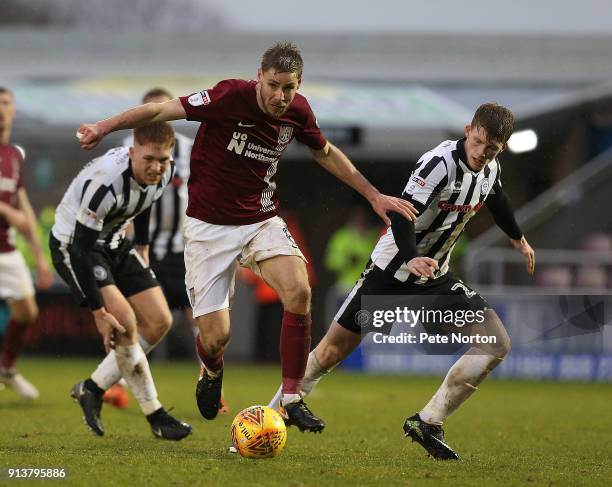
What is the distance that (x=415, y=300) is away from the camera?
7531 mm

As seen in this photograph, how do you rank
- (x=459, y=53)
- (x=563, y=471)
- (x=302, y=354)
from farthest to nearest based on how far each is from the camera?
(x=459, y=53)
(x=302, y=354)
(x=563, y=471)

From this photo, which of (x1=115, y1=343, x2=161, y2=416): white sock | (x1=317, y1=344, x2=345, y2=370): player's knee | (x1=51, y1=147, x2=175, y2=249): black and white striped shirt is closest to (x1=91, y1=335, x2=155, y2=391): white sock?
(x1=115, y1=343, x2=161, y2=416): white sock

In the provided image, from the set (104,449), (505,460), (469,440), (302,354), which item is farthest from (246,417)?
(469,440)

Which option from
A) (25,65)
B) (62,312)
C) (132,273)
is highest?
(25,65)

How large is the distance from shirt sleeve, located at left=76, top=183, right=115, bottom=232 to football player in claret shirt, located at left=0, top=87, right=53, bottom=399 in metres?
2.83

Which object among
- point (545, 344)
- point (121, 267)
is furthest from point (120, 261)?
point (545, 344)

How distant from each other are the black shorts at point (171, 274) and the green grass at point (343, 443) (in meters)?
0.99

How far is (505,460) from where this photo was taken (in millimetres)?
6945

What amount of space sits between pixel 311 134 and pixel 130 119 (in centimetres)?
122

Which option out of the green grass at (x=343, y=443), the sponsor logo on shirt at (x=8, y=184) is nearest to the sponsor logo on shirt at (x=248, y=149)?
the green grass at (x=343, y=443)

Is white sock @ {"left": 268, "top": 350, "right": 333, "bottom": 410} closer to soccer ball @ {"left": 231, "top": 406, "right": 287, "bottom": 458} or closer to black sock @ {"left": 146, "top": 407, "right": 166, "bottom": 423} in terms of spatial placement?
soccer ball @ {"left": 231, "top": 406, "right": 287, "bottom": 458}

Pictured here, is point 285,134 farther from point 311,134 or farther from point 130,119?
point 130,119

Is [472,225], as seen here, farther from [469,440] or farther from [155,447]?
[155,447]

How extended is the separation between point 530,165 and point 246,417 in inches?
378
